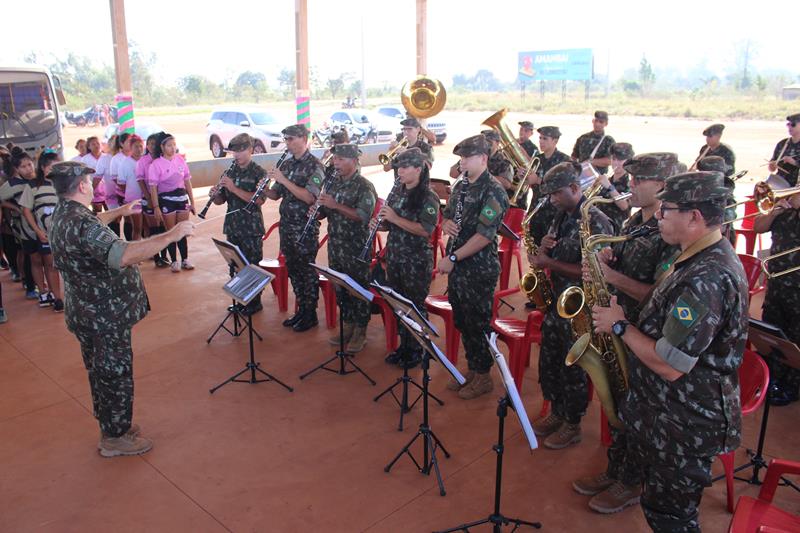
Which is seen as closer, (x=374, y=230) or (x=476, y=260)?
(x=476, y=260)

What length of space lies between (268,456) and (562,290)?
2.54m

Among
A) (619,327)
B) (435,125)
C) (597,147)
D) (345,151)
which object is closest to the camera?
(619,327)

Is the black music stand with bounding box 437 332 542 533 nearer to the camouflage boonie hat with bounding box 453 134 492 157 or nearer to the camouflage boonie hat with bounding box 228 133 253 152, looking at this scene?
the camouflage boonie hat with bounding box 453 134 492 157

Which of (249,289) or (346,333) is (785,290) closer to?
(346,333)

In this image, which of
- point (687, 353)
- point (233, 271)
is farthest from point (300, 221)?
point (687, 353)

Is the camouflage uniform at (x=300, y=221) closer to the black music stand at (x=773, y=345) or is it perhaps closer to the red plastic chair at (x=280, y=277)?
the red plastic chair at (x=280, y=277)

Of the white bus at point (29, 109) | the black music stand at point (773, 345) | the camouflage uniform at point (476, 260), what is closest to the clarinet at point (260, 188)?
the camouflage uniform at point (476, 260)

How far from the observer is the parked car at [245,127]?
77.4 ft

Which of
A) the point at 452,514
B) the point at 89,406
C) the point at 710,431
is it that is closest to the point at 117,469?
the point at 89,406

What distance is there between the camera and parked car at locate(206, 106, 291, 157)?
77.4 ft

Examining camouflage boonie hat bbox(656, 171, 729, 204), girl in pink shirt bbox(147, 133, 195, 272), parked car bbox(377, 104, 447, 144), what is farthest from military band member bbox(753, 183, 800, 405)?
parked car bbox(377, 104, 447, 144)

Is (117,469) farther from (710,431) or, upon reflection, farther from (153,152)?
(153,152)

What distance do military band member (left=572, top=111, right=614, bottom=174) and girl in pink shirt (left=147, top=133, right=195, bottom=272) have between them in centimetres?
601

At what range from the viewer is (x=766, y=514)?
302 cm
